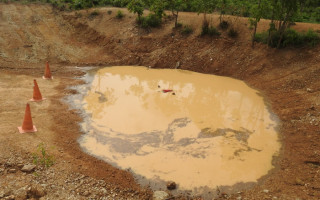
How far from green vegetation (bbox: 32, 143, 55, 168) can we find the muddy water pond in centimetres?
111

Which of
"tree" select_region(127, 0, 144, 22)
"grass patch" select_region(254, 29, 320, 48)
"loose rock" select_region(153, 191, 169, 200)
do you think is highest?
"tree" select_region(127, 0, 144, 22)

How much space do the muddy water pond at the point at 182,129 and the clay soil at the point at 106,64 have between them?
17.1 inches

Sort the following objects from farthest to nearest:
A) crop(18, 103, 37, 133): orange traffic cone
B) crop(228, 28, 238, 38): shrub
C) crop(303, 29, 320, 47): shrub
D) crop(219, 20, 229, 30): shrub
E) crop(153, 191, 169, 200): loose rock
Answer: crop(219, 20, 229, 30): shrub < crop(228, 28, 238, 38): shrub < crop(303, 29, 320, 47): shrub < crop(18, 103, 37, 133): orange traffic cone < crop(153, 191, 169, 200): loose rock

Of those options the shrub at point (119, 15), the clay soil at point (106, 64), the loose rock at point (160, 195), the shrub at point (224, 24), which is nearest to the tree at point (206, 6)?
the clay soil at point (106, 64)

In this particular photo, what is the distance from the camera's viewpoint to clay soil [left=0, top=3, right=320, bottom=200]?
20.4ft

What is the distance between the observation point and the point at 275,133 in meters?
8.96

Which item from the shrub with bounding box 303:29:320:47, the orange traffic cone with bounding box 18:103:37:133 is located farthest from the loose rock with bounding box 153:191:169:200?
the shrub with bounding box 303:29:320:47

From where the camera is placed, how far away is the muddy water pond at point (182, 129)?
7.10 m

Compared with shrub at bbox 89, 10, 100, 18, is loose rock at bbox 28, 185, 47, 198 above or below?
below

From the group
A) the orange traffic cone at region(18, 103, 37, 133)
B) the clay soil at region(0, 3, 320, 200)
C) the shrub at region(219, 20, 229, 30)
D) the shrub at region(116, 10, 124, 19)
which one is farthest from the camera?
the shrub at region(116, 10, 124, 19)

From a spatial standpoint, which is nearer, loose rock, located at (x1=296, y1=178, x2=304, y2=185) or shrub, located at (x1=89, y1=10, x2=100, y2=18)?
loose rock, located at (x1=296, y1=178, x2=304, y2=185)

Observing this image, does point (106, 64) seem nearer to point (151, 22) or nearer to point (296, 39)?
point (151, 22)

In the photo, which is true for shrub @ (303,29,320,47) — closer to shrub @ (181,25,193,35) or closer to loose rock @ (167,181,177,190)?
shrub @ (181,25,193,35)

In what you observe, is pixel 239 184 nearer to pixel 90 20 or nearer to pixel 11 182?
pixel 11 182
